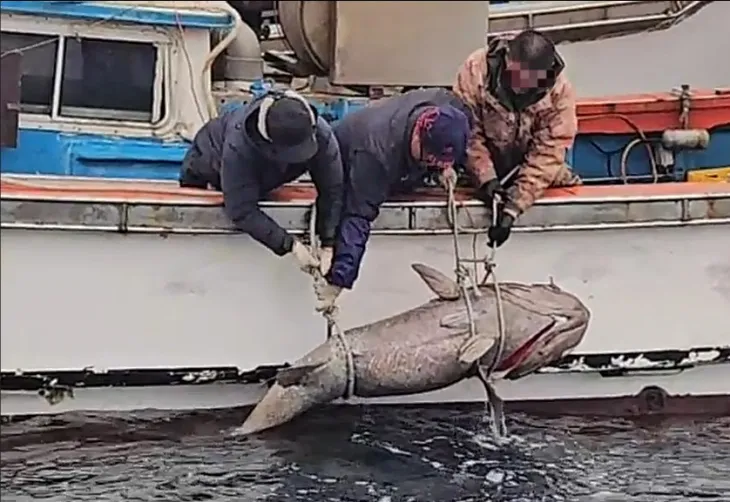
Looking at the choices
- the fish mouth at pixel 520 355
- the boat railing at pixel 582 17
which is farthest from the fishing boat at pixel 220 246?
the boat railing at pixel 582 17

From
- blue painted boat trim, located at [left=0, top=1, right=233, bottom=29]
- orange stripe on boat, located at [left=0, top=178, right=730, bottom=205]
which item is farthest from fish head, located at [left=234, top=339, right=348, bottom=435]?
blue painted boat trim, located at [left=0, top=1, right=233, bottom=29]

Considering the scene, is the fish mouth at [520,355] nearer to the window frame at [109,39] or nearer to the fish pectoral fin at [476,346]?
the fish pectoral fin at [476,346]

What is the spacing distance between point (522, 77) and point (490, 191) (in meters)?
0.60

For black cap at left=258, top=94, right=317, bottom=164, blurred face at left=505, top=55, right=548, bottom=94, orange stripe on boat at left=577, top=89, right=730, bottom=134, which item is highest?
orange stripe on boat at left=577, top=89, right=730, bottom=134

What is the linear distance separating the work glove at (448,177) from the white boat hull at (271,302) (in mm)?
297

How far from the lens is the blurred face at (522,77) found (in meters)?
4.44

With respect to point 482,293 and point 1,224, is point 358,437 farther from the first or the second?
point 1,224

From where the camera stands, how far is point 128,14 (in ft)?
17.4

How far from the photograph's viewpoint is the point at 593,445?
5234 mm

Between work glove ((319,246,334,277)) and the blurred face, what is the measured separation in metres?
0.90

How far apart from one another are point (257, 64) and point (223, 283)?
4.33ft

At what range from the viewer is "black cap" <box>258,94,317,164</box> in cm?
420

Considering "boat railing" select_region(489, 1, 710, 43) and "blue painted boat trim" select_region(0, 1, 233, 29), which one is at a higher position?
"boat railing" select_region(489, 1, 710, 43)

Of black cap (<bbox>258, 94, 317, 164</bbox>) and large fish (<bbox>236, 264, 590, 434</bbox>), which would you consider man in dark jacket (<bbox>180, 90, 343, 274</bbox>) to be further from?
large fish (<bbox>236, 264, 590, 434</bbox>)
